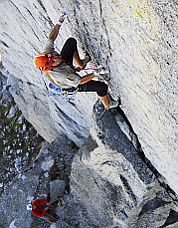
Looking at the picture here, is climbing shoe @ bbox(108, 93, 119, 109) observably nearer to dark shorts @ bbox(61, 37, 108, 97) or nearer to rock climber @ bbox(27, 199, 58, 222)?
dark shorts @ bbox(61, 37, 108, 97)

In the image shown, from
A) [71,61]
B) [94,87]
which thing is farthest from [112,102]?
[71,61]

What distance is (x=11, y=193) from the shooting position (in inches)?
253

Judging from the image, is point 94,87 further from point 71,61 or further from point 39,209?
point 39,209

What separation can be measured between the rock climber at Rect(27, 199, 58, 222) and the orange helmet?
3.75 meters

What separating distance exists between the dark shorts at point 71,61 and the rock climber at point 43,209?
3390mm

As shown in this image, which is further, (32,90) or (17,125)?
(17,125)

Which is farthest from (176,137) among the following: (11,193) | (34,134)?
(34,134)

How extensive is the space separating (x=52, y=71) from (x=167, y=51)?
60.9 inches

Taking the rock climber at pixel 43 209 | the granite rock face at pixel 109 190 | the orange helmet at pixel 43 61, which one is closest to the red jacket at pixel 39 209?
the rock climber at pixel 43 209

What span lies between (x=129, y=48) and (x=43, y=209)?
4686 millimetres

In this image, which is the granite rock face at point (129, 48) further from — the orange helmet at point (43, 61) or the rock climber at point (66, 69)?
the orange helmet at point (43, 61)

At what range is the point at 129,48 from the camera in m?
2.14

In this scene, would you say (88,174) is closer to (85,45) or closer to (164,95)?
(85,45)

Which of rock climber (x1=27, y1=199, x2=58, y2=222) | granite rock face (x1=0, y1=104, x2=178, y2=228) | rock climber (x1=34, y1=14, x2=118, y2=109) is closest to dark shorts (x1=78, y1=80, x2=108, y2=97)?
rock climber (x1=34, y1=14, x2=118, y2=109)
